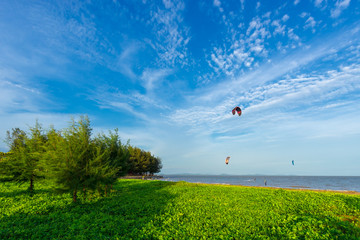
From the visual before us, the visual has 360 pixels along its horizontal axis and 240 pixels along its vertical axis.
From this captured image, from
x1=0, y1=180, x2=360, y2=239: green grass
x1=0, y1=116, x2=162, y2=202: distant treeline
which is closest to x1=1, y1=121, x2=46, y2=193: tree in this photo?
x1=0, y1=116, x2=162, y2=202: distant treeline

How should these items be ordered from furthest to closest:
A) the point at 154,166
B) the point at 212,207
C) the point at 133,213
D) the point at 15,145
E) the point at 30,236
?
the point at 154,166, the point at 15,145, the point at 212,207, the point at 133,213, the point at 30,236

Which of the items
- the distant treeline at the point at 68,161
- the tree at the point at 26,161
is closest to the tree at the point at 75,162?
the distant treeline at the point at 68,161

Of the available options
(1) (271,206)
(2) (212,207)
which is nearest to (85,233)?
(2) (212,207)

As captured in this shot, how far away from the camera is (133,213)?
41.5ft

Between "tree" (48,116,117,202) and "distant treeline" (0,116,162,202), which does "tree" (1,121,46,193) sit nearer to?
"distant treeline" (0,116,162,202)

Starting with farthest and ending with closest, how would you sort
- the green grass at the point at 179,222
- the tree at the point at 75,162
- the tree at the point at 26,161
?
the tree at the point at 26,161
the tree at the point at 75,162
the green grass at the point at 179,222

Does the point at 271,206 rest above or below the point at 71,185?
below

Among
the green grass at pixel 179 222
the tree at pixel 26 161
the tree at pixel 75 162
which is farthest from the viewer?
the tree at pixel 26 161

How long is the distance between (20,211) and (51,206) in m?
1.83

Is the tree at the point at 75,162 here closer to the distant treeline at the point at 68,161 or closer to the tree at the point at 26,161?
the distant treeline at the point at 68,161

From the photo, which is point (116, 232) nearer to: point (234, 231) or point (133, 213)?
point (133, 213)

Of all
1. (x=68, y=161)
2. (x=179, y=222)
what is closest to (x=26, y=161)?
(x=68, y=161)

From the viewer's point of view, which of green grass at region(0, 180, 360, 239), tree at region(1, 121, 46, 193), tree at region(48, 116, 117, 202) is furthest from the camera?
tree at region(1, 121, 46, 193)

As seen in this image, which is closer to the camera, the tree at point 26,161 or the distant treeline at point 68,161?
the distant treeline at point 68,161
